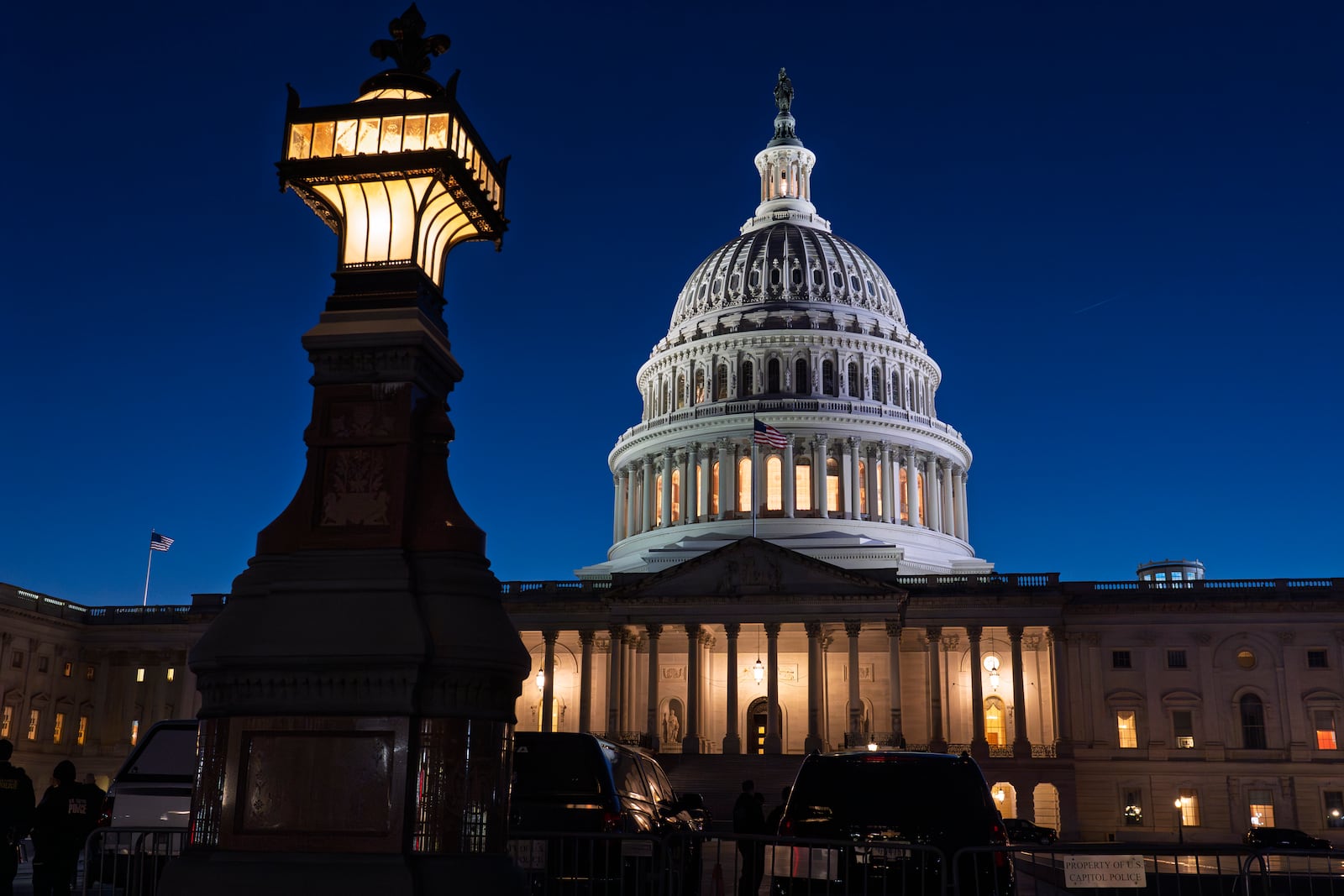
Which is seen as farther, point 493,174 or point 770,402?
point 770,402

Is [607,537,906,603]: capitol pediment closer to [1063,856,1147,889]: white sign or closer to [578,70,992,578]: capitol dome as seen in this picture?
[578,70,992,578]: capitol dome

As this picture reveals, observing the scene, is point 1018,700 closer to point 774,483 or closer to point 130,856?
point 774,483

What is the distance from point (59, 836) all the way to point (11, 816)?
97 centimetres

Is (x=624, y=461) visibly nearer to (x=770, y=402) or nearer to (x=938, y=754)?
(x=770, y=402)

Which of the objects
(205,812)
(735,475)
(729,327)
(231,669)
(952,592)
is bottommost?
(205,812)

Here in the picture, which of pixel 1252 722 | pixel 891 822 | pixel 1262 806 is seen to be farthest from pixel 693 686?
pixel 891 822

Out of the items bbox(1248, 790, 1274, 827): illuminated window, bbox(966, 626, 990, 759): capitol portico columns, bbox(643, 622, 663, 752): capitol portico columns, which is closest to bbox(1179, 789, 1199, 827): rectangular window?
bbox(1248, 790, 1274, 827): illuminated window

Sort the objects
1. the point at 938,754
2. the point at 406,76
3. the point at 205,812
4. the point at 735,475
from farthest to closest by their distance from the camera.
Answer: the point at 735,475, the point at 938,754, the point at 406,76, the point at 205,812

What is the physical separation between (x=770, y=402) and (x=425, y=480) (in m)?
85.7

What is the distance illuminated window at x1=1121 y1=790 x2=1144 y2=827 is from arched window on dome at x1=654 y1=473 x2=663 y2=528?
126ft

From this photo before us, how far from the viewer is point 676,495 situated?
9712cm

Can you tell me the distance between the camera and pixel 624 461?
4013 inches

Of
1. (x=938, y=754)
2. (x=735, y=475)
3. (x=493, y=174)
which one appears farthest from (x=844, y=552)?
(x=493, y=174)

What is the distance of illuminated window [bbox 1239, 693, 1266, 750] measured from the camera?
7169cm
